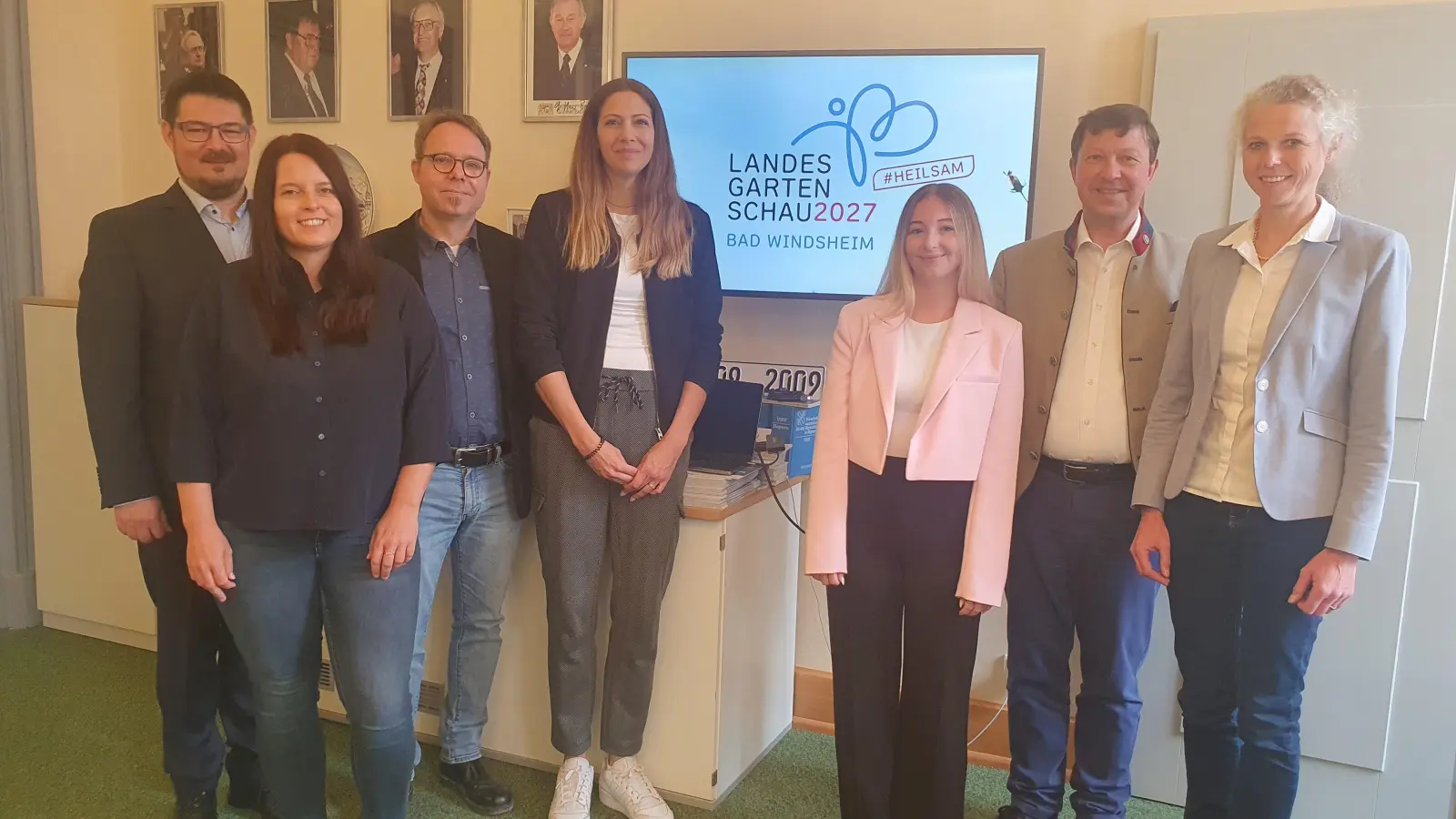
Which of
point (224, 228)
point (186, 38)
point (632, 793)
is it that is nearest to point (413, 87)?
point (186, 38)

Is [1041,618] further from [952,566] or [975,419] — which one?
[975,419]

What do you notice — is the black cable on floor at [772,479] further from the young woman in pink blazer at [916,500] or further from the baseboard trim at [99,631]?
the baseboard trim at [99,631]

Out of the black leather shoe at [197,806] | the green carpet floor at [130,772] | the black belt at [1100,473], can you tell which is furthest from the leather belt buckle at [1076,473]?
the black leather shoe at [197,806]

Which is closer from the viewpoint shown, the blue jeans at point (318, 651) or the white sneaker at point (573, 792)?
the blue jeans at point (318, 651)

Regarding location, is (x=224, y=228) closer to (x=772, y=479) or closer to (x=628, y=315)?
(x=628, y=315)

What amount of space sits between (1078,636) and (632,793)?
1040 mm

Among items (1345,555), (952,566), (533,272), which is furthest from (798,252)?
(1345,555)

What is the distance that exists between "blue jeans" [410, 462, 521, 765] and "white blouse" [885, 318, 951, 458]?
894 millimetres

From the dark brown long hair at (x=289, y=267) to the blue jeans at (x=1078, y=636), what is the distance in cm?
137

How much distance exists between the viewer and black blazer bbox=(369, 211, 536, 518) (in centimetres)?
204

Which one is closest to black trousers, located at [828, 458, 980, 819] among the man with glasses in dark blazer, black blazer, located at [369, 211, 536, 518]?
black blazer, located at [369, 211, 536, 518]

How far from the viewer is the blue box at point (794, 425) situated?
2455 mm

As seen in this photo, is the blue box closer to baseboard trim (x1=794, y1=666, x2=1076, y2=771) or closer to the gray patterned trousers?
the gray patterned trousers

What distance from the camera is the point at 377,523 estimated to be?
5.68ft
